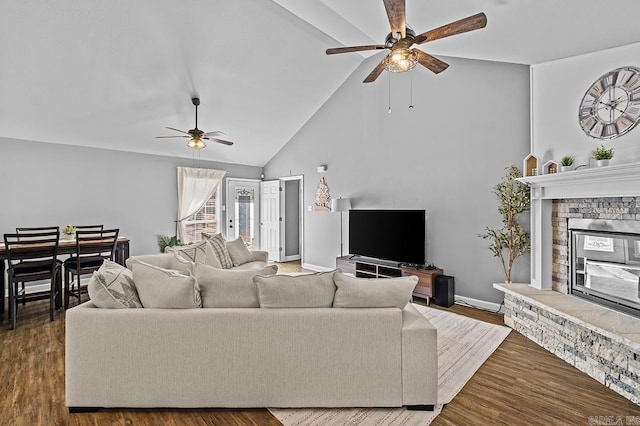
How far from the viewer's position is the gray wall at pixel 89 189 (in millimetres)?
4969

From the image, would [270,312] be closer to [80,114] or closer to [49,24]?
[49,24]

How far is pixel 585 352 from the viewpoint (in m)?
2.74

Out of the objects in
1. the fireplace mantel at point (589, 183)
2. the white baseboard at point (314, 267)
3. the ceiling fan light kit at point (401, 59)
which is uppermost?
the ceiling fan light kit at point (401, 59)

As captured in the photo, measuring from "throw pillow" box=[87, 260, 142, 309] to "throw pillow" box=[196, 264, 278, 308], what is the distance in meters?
0.47

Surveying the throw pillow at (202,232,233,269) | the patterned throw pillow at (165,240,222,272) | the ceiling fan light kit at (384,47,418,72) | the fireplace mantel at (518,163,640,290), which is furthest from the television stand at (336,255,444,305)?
the ceiling fan light kit at (384,47,418,72)

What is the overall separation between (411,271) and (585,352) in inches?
86.8

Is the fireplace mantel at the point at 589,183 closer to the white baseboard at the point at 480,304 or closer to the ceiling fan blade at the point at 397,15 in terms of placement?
the white baseboard at the point at 480,304

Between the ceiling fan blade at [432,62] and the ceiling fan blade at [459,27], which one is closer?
the ceiling fan blade at [459,27]

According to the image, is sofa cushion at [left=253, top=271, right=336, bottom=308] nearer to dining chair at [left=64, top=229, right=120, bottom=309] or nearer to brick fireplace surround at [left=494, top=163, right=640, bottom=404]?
brick fireplace surround at [left=494, top=163, right=640, bottom=404]

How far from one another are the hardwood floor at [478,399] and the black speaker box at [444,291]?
1214mm

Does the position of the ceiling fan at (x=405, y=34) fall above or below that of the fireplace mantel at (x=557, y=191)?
above

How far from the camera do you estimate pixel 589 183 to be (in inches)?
123

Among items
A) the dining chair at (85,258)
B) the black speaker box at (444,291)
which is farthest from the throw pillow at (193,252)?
the black speaker box at (444,291)

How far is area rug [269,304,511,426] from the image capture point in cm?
210
